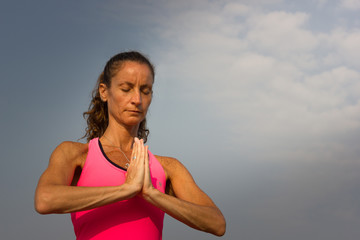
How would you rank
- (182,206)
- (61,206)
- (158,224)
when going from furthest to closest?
(158,224), (182,206), (61,206)

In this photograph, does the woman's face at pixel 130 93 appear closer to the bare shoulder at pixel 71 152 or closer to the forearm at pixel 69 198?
the bare shoulder at pixel 71 152

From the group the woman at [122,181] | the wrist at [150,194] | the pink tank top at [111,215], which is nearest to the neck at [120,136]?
the woman at [122,181]

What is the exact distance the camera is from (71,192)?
9.39 feet

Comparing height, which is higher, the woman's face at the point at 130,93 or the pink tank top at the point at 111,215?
the woman's face at the point at 130,93

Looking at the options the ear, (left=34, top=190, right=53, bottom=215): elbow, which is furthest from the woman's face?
(left=34, top=190, right=53, bottom=215): elbow

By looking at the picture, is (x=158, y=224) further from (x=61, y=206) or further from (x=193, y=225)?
(x=61, y=206)

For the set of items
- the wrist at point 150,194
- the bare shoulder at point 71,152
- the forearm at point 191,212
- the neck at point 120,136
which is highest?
the neck at point 120,136

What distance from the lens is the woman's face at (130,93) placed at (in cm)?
354

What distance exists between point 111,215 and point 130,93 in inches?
44.9

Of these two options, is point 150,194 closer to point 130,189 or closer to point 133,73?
point 130,189

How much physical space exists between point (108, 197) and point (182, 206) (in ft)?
2.11

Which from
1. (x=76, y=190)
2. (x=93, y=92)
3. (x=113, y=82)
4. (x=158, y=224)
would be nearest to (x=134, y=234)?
(x=158, y=224)

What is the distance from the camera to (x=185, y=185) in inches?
147

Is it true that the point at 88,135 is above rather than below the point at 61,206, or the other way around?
above
